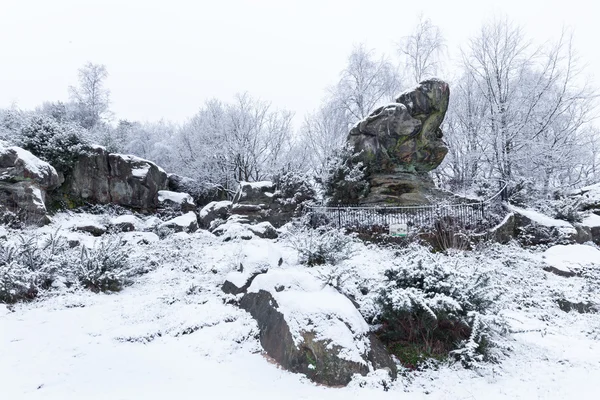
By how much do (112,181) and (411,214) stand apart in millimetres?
14249

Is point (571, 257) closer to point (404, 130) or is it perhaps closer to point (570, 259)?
point (570, 259)

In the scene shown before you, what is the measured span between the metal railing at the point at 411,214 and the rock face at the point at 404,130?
264 centimetres

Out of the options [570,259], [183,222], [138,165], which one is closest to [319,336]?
[570,259]

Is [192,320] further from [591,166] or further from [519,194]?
[591,166]

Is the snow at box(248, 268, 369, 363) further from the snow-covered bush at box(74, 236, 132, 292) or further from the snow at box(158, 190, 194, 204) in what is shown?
the snow at box(158, 190, 194, 204)

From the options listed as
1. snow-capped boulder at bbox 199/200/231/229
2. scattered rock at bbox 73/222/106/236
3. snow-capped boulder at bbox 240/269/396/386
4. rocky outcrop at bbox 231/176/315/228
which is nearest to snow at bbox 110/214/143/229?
scattered rock at bbox 73/222/106/236

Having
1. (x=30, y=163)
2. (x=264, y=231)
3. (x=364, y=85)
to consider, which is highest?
(x=364, y=85)

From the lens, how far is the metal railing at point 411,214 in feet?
33.6

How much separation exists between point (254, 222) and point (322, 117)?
12.9 meters

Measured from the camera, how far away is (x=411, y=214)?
1148cm

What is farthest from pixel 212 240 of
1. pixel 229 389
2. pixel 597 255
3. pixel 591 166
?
pixel 591 166

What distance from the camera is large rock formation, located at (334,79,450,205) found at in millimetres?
13344

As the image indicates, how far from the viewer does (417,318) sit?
165 inches

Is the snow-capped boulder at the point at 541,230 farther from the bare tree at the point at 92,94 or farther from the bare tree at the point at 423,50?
the bare tree at the point at 92,94
